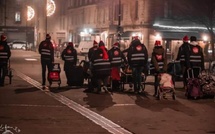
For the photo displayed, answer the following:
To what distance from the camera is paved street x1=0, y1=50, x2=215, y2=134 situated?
28.6ft

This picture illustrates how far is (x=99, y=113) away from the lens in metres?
10.5

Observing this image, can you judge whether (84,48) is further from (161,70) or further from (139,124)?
(139,124)

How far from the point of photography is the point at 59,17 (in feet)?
Result: 241

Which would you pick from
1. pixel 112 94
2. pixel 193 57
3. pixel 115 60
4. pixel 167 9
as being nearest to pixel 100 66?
pixel 115 60

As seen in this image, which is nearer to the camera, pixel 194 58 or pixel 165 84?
pixel 165 84

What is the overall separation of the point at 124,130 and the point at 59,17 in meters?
66.1

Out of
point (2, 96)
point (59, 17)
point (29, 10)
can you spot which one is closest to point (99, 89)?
point (2, 96)

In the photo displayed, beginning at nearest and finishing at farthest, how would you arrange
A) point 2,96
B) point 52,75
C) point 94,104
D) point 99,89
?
point 94,104
point 2,96
point 99,89
point 52,75

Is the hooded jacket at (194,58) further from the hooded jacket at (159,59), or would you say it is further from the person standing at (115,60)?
the person standing at (115,60)

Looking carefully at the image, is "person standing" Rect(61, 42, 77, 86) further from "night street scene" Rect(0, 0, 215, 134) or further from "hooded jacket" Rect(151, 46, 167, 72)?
"hooded jacket" Rect(151, 46, 167, 72)

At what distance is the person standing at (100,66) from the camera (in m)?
14.1

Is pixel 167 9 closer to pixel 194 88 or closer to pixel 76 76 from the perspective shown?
pixel 76 76

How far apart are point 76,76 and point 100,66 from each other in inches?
86.2

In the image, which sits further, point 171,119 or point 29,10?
point 29,10
